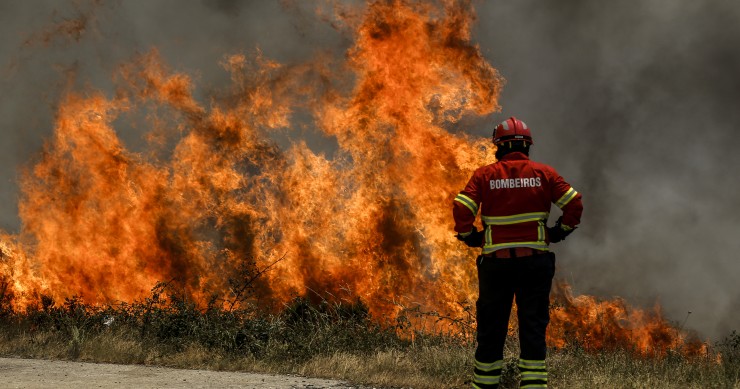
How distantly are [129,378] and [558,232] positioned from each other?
185 inches

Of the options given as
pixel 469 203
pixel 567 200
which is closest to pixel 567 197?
pixel 567 200

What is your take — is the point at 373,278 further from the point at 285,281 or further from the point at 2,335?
the point at 2,335

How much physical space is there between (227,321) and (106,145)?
7.11 m

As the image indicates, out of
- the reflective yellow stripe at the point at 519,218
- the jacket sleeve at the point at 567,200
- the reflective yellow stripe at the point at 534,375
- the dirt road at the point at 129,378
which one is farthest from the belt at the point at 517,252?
the dirt road at the point at 129,378

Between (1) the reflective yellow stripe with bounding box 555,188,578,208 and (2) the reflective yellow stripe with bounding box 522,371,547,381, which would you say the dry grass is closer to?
(2) the reflective yellow stripe with bounding box 522,371,547,381

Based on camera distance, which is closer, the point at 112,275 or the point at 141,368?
the point at 141,368

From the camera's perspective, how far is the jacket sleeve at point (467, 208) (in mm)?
4949

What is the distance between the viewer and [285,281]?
13.3m

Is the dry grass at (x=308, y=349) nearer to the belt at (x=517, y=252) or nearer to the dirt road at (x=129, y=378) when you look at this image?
the dirt road at (x=129, y=378)

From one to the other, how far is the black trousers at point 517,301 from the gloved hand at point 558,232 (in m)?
0.15

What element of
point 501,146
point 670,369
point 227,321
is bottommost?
point 670,369

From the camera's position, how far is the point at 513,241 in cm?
492

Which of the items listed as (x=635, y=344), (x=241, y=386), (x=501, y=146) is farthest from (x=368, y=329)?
(x=501, y=146)

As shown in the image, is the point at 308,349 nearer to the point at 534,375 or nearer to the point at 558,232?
the point at 534,375
